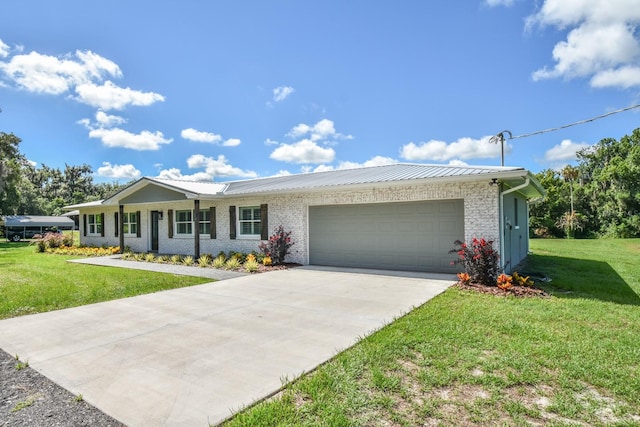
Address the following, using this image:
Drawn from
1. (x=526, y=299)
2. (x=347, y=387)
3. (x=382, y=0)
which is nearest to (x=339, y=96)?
(x=382, y=0)

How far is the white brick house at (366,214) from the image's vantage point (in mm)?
9023

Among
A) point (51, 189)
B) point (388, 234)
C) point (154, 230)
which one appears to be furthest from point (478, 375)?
point (51, 189)

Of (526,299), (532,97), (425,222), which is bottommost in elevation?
(526,299)

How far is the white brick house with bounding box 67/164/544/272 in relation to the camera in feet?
29.6

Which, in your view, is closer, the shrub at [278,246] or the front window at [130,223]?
the shrub at [278,246]

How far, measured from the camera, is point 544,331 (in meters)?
4.82

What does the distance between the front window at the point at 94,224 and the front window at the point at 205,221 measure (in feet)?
30.6

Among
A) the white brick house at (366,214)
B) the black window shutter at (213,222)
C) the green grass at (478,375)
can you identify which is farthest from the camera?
the black window shutter at (213,222)

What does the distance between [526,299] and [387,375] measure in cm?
471

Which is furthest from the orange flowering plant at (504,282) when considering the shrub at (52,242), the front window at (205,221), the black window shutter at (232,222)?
the shrub at (52,242)

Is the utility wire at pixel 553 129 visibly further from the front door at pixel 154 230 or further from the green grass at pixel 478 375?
the front door at pixel 154 230

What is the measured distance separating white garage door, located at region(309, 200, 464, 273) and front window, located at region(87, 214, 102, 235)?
50.3 ft

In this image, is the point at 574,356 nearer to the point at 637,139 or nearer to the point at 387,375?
the point at 387,375

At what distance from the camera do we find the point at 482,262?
8.20 meters
